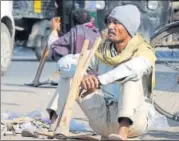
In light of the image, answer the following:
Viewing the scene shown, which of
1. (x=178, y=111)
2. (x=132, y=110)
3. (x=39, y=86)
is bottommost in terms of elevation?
(x=39, y=86)

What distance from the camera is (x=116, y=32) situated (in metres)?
5.02

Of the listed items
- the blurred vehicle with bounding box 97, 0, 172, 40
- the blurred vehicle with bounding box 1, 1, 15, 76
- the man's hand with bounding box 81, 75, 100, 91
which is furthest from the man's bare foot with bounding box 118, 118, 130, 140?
the blurred vehicle with bounding box 97, 0, 172, 40

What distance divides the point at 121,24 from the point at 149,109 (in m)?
0.62

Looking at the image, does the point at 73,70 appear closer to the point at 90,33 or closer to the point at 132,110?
the point at 132,110

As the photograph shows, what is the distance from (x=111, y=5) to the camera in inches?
643

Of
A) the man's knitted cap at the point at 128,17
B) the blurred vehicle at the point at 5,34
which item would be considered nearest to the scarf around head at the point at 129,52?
the man's knitted cap at the point at 128,17

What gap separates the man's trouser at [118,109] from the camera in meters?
4.71

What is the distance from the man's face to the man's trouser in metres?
0.37

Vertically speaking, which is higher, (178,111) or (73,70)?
(73,70)

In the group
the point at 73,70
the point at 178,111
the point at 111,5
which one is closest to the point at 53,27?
the point at 178,111

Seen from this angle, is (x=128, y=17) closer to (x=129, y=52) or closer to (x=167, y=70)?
(x=129, y=52)

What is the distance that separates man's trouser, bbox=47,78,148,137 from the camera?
4715 mm

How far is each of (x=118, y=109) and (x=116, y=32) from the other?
22.3 inches

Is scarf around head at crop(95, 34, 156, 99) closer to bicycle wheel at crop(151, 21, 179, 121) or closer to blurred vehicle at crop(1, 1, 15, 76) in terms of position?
bicycle wheel at crop(151, 21, 179, 121)
